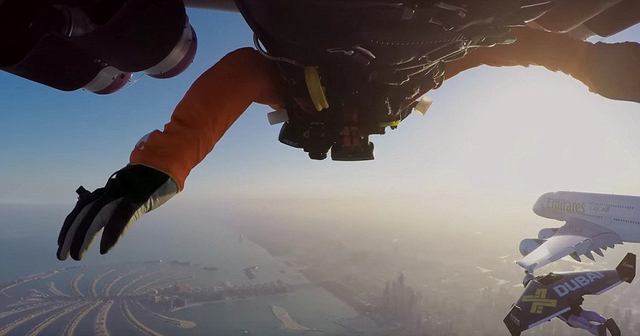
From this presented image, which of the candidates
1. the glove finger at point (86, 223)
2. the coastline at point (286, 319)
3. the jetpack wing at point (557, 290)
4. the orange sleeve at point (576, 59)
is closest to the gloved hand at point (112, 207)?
the glove finger at point (86, 223)

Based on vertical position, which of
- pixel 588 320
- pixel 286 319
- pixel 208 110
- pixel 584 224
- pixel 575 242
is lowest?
pixel 286 319

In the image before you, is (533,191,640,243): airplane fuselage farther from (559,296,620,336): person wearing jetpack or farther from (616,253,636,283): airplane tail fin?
(559,296,620,336): person wearing jetpack

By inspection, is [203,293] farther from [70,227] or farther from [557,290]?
[70,227]

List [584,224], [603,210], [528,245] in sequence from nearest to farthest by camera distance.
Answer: [528,245] < [584,224] < [603,210]

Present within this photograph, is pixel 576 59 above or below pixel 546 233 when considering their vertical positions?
above

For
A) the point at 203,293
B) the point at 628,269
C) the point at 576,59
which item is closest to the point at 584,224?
the point at 628,269

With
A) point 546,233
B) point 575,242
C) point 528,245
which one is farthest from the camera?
point 546,233
